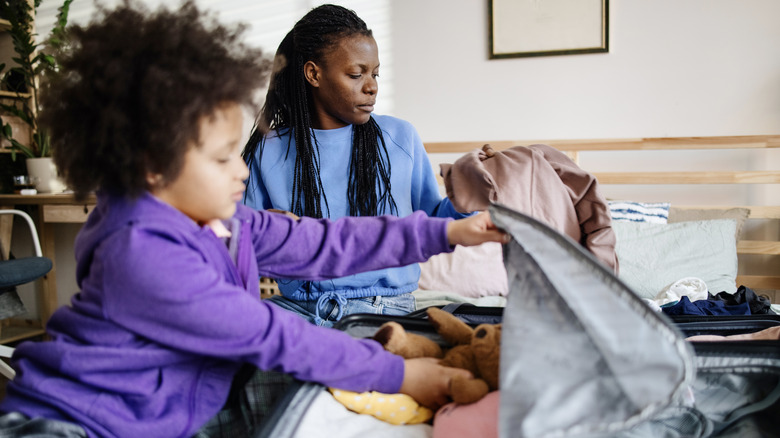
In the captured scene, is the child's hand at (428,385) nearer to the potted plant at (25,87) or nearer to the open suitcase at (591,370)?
the open suitcase at (591,370)

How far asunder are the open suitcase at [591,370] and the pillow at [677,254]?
50.2 inches

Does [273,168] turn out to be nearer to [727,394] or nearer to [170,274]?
[170,274]

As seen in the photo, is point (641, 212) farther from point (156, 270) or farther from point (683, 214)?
point (156, 270)

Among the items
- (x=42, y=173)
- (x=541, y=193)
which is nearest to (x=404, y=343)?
(x=541, y=193)

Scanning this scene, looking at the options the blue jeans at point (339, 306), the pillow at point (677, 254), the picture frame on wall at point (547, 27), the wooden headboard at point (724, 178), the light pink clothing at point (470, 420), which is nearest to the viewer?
the light pink clothing at point (470, 420)

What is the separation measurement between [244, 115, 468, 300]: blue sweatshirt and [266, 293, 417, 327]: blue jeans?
2cm

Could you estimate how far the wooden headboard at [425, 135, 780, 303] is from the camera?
217 cm

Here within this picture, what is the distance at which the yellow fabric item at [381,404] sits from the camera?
0.70 m

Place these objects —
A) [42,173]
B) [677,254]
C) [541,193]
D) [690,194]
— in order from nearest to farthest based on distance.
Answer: [541,193] → [677,254] → [690,194] → [42,173]

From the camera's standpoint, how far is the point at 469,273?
205 cm

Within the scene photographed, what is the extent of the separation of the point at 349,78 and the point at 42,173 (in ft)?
8.11

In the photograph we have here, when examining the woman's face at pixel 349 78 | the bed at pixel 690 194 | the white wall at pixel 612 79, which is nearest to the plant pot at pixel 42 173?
the white wall at pixel 612 79

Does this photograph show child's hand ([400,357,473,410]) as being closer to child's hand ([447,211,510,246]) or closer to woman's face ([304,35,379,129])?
child's hand ([447,211,510,246])

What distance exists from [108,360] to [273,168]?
2.35ft
